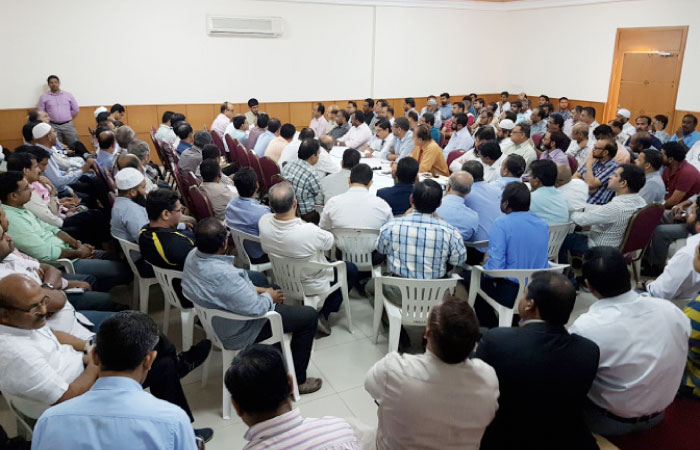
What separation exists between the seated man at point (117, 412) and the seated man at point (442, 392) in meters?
0.71

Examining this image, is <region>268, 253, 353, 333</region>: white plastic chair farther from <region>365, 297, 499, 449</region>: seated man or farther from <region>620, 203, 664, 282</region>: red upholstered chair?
<region>620, 203, 664, 282</region>: red upholstered chair

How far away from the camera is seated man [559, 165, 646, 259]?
4023mm

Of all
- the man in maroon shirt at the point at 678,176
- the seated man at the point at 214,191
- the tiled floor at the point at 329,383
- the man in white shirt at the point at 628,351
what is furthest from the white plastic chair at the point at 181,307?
the man in maroon shirt at the point at 678,176

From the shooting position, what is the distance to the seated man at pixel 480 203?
3.96m

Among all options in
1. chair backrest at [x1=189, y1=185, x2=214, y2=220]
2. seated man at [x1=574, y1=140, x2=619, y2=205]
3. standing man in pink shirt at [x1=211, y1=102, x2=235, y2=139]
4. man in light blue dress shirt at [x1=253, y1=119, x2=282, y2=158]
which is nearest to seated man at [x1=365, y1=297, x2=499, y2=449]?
chair backrest at [x1=189, y1=185, x2=214, y2=220]

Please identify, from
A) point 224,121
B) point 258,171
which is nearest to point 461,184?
point 258,171

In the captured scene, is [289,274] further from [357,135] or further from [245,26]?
[245,26]

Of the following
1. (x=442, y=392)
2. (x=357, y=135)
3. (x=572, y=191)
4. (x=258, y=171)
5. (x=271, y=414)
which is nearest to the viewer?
(x=271, y=414)

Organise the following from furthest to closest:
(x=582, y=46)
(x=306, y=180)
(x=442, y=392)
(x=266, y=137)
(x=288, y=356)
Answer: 1. (x=582, y=46)
2. (x=266, y=137)
3. (x=306, y=180)
4. (x=288, y=356)
5. (x=442, y=392)

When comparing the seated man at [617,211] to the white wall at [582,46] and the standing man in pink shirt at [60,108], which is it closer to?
the white wall at [582,46]

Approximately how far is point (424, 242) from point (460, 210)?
2.32ft

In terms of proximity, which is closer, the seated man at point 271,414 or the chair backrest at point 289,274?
the seated man at point 271,414

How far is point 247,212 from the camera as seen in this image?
3846mm

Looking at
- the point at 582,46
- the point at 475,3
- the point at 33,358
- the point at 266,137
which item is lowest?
the point at 33,358
